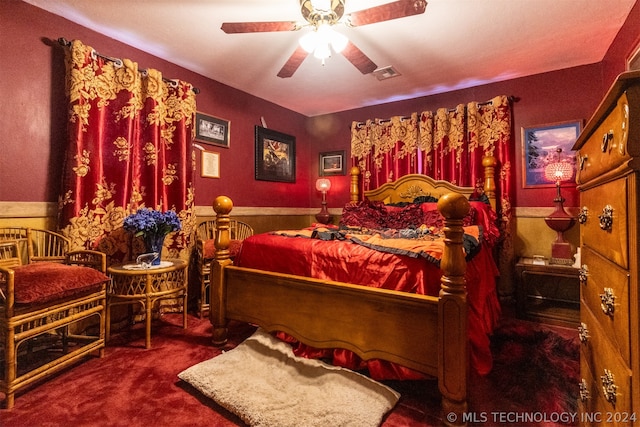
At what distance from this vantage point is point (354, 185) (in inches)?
170

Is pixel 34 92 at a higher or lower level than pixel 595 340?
higher

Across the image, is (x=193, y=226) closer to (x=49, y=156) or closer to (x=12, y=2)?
(x=49, y=156)

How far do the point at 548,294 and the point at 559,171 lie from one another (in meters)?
1.28

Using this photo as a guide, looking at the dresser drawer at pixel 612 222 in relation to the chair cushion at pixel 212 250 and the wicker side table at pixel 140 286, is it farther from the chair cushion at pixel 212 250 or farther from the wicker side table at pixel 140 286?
the chair cushion at pixel 212 250

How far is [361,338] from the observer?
63.4 inches

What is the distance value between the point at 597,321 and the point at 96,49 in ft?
12.0

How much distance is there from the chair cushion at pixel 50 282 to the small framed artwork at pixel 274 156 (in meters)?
2.45

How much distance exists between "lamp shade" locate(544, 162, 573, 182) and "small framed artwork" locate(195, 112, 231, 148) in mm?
3543

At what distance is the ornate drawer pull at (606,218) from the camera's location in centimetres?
81

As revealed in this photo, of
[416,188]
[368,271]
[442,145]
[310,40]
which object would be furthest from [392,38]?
[368,271]

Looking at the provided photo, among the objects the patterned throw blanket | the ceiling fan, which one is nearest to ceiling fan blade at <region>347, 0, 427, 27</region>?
the ceiling fan

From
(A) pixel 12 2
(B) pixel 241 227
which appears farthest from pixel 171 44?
(B) pixel 241 227

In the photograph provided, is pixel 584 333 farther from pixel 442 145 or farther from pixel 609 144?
pixel 442 145

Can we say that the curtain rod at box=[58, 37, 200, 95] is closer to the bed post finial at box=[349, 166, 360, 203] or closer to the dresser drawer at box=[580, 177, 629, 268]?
the bed post finial at box=[349, 166, 360, 203]
